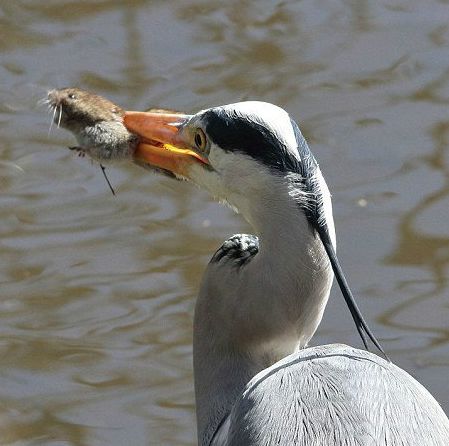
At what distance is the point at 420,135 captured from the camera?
6.07m

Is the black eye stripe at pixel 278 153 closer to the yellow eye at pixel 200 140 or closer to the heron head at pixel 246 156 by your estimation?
the heron head at pixel 246 156

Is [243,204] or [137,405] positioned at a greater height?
[243,204]

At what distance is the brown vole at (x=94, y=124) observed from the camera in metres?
4.25

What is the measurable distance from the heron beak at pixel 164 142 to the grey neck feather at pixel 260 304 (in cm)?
28

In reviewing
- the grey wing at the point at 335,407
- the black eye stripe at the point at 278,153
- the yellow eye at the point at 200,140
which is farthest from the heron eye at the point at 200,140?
the grey wing at the point at 335,407

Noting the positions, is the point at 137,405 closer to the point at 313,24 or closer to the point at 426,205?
the point at 426,205

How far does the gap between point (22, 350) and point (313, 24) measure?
2545mm

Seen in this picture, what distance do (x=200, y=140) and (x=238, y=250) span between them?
0.33 meters

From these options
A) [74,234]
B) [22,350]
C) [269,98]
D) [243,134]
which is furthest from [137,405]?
[269,98]

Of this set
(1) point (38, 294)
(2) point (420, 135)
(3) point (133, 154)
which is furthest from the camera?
(2) point (420, 135)

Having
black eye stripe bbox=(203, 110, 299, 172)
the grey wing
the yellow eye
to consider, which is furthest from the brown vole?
the grey wing

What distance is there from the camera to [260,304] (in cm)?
392

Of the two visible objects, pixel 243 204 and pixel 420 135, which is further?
pixel 420 135

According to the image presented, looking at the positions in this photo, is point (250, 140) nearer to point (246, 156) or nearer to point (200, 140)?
point (246, 156)
